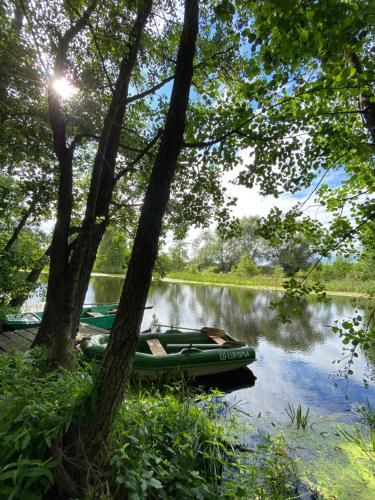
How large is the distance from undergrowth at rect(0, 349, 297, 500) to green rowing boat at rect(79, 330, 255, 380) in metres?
2.26

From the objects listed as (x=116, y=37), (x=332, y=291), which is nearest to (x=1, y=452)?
(x=116, y=37)

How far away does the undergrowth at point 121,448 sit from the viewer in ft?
4.18

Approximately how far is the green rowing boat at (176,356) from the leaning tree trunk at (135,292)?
2990 mm

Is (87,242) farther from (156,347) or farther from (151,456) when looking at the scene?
(156,347)

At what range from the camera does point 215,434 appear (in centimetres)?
222

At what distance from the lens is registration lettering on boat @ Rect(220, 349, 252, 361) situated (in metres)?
5.22

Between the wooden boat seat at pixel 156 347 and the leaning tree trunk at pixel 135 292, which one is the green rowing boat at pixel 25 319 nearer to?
the wooden boat seat at pixel 156 347

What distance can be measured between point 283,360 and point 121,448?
634cm

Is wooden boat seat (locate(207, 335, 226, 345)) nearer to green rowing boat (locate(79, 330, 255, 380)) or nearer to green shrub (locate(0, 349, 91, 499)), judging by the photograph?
green rowing boat (locate(79, 330, 255, 380))

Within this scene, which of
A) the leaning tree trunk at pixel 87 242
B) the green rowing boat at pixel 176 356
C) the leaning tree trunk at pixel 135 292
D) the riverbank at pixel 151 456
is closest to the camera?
the riverbank at pixel 151 456

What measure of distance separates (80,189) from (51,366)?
4652mm

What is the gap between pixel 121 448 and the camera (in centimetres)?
154

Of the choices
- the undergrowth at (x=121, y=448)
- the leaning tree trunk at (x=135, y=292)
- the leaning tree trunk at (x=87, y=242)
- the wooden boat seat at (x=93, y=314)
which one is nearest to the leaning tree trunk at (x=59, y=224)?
the leaning tree trunk at (x=87, y=242)

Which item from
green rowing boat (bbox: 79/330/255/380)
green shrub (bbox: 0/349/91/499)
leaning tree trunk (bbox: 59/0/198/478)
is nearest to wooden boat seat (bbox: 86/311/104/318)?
green rowing boat (bbox: 79/330/255/380)
